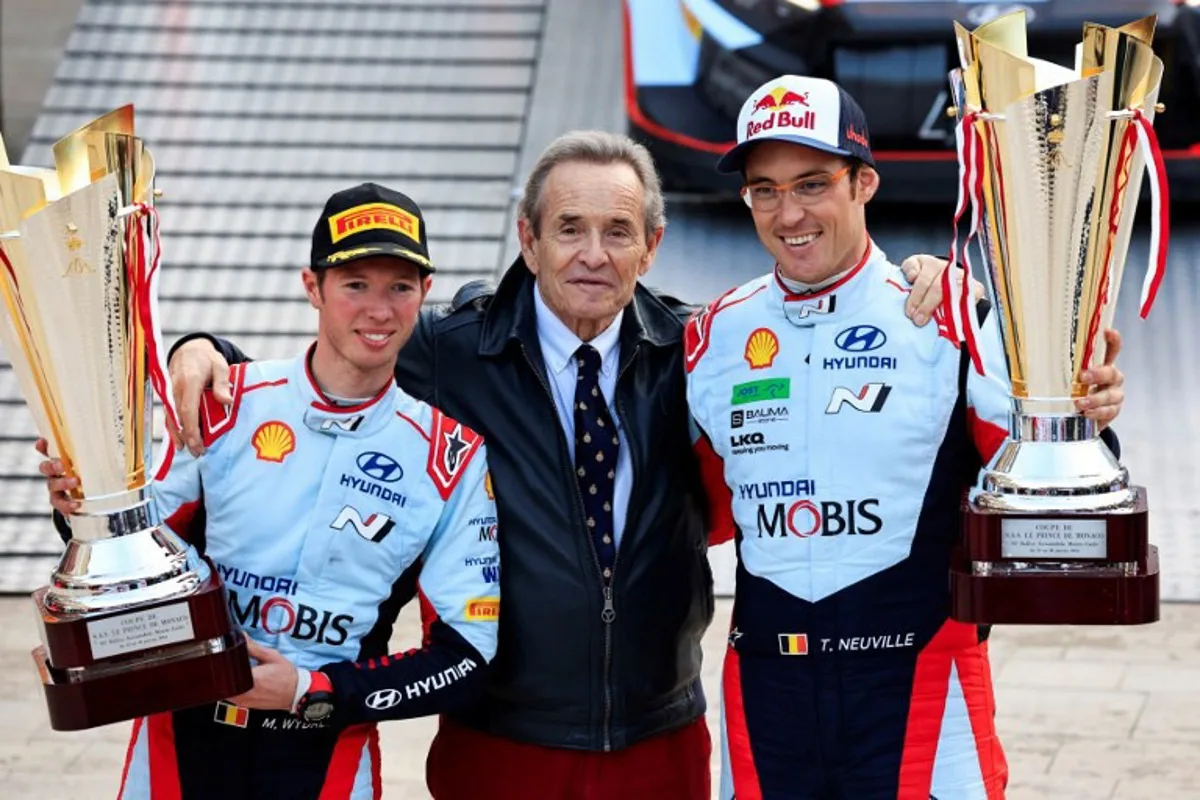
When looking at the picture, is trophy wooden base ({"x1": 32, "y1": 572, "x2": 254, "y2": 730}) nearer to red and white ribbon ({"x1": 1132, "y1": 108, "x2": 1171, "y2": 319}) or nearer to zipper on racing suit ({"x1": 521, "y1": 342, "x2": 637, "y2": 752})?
zipper on racing suit ({"x1": 521, "y1": 342, "x2": 637, "y2": 752})

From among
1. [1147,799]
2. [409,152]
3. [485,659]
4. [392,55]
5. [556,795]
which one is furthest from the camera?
[392,55]

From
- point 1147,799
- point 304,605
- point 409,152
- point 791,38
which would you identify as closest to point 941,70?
point 791,38

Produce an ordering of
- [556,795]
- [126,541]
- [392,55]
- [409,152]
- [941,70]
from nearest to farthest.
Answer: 1. [126,541]
2. [556,795]
3. [941,70]
4. [409,152]
5. [392,55]

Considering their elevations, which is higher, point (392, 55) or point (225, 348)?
point (392, 55)

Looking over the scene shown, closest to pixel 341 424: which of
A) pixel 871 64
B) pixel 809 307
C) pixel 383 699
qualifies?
pixel 383 699

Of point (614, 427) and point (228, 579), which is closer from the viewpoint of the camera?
point (228, 579)

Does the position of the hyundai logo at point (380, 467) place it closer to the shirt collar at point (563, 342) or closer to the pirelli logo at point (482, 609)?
the pirelli logo at point (482, 609)

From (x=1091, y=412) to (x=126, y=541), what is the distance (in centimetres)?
157

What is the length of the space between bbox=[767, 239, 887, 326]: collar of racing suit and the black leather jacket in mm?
299

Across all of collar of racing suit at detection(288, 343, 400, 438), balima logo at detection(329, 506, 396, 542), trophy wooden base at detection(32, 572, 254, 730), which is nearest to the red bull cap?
collar of racing suit at detection(288, 343, 400, 438)

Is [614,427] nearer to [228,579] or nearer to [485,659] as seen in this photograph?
[485,659]

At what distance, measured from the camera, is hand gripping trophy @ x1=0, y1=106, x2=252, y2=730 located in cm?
302

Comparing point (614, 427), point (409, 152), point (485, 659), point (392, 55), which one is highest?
point (392, 55)

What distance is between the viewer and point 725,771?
3.56 m
